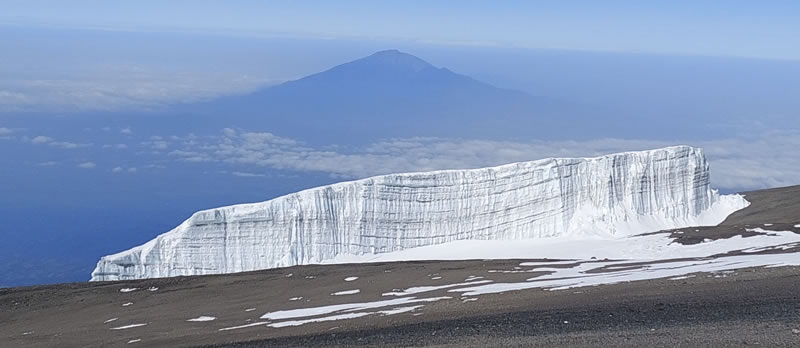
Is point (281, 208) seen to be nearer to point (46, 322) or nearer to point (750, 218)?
point (46, 322)

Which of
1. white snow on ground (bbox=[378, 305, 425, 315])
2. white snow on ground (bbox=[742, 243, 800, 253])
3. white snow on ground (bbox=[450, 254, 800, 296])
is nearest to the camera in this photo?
white snow on ground (bbox=[378, 305, 425, 315])

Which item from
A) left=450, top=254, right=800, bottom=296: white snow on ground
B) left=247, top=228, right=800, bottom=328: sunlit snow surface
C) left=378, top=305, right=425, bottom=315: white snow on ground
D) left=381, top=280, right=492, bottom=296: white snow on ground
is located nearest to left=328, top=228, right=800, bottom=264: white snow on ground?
left=247, top=228, right=800, bottom=328: sunlit snow surface

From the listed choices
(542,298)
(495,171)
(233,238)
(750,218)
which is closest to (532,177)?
(495,171)

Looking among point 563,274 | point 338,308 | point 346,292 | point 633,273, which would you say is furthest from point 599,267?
point 338,308

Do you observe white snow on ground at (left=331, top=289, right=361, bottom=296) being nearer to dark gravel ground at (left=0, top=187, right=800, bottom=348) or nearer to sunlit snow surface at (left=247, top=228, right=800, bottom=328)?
dark gravel ground at (left=0, top=187, right=800, bottom=348)

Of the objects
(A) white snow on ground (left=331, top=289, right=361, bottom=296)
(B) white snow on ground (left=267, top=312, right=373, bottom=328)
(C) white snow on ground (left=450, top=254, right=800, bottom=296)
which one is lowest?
(C) white snow on ground (left=450, top=254, right=800, bottom=296)

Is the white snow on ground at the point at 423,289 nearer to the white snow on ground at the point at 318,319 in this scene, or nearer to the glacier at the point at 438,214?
the white snow on ground at the point at 318,319
